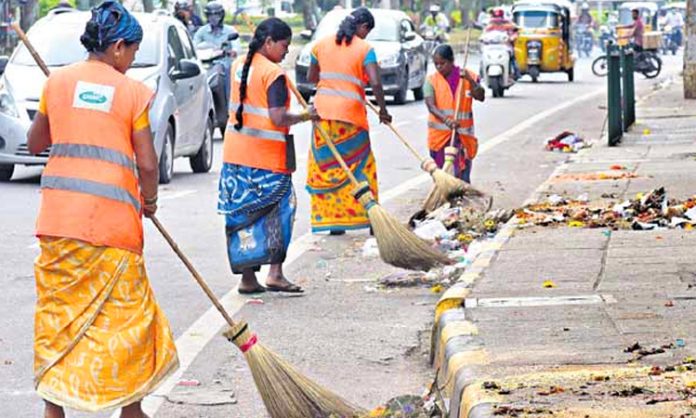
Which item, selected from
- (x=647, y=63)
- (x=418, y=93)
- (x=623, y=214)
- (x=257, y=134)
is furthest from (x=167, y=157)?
(x=647, y=63)

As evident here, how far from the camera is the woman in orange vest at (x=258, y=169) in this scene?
393 inches

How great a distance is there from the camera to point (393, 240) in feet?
33.2

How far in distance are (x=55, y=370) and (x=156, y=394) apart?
4.46 ft

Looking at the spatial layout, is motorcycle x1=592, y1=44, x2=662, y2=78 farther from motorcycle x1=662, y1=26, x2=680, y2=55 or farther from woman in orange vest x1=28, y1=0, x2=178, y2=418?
woman in orange vest x1=28, y1=0, x2=178, y2=418

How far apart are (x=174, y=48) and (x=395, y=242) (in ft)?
26.6

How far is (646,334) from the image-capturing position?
7285 mm

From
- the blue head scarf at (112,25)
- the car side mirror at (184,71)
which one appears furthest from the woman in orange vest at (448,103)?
the blue head scarf at (112,25)

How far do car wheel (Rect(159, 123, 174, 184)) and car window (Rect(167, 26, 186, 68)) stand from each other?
0.79 metres

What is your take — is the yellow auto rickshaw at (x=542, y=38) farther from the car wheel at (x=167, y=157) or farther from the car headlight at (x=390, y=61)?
the car wheel at (x=167, y=157)

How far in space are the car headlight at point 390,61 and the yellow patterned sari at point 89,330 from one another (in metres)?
24.0

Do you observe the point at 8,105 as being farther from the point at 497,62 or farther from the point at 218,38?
the point at 497,62

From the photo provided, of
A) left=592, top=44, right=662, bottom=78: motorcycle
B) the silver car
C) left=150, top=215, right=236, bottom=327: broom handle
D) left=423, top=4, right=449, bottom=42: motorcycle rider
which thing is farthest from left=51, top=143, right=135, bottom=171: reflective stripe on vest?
left=423, top=4, right=449, bottom=42: motorcycle rider

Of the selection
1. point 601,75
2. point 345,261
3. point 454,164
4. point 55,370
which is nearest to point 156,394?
point 55,370

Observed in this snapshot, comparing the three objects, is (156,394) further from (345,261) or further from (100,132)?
(345,261)
